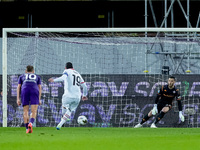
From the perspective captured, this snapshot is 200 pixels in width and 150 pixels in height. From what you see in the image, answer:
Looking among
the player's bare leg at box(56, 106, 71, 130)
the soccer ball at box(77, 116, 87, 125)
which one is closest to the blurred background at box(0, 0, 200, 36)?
the soccer ball at box(77, 116, 87, 125)

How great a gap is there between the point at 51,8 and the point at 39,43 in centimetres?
962

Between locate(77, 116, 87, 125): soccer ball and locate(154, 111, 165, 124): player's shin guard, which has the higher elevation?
locate(154, 111, 165, 124): player's shin guard

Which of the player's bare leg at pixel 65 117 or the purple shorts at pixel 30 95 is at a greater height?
the purple shorts at pixel 30 95

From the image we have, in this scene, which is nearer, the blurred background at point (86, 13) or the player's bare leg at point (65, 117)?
the player's bare leg at point (65, 117)

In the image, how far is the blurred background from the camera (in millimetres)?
28484

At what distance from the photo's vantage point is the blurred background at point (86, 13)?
28484mm

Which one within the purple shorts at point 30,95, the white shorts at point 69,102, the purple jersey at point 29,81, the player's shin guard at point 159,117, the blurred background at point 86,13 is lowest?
the player's shin guard at point 159,117

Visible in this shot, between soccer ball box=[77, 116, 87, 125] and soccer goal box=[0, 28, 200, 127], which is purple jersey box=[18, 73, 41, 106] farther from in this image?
soccer goal box=[0, 28, 200, 127]

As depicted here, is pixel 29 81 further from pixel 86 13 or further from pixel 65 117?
pixel 86 13

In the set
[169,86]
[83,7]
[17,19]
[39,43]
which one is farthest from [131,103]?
[17,19]

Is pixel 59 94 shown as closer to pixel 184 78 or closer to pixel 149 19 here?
pixel 184 78

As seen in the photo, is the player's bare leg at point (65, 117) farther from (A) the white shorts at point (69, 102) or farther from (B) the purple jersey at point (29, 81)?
(B) the purple jersey at point (29, 81)

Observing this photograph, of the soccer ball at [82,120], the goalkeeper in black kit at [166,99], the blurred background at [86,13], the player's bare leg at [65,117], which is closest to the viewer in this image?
the player's bare leg at [65,117]

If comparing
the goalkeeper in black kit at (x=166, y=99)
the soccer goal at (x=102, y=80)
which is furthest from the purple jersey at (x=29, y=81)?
the goalkeeper in black kit at (x=166, y=99)
